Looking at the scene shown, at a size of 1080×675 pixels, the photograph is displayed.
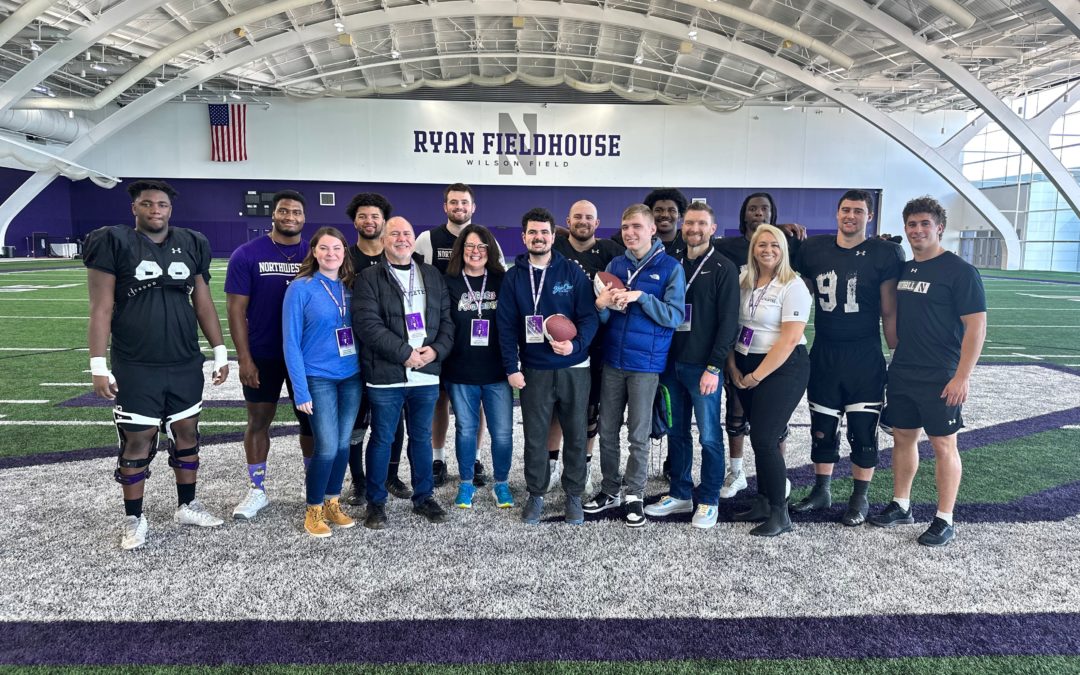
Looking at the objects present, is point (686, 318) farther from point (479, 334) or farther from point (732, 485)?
point (732, 485)

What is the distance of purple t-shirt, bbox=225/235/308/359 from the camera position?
11.6 ft

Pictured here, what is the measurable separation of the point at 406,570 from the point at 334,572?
34 centimetres

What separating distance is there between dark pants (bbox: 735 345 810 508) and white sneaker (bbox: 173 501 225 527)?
301 centimetres

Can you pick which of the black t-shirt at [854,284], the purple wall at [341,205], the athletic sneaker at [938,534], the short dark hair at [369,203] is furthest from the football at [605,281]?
the purple wall at [341,205]

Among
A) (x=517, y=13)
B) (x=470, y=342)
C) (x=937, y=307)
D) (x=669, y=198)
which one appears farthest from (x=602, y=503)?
(x=517, y=13)

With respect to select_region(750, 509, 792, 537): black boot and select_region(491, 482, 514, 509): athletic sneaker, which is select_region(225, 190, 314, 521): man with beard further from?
select_region(750, 509, 792, 537): black boot

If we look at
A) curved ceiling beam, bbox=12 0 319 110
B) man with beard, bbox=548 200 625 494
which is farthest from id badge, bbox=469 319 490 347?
curved ceiling beam, bbox=12 0 319 110

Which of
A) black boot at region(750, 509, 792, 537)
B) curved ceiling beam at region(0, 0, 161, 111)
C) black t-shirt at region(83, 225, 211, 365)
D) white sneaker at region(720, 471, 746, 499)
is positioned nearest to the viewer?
black t-shirt at region(83, 225, 211, 365)

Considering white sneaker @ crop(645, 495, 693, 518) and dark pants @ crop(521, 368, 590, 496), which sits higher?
dark pants @ crop(521, 368, 590, 496)

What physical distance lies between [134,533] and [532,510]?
2063 millimetres

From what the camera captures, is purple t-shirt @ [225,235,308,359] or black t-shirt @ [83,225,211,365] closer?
black t-shirt @ [83,225,211,365]

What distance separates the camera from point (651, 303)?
11.1 ft

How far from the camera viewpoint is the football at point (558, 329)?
3.44 metres

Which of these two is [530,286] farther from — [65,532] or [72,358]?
[72,358]
